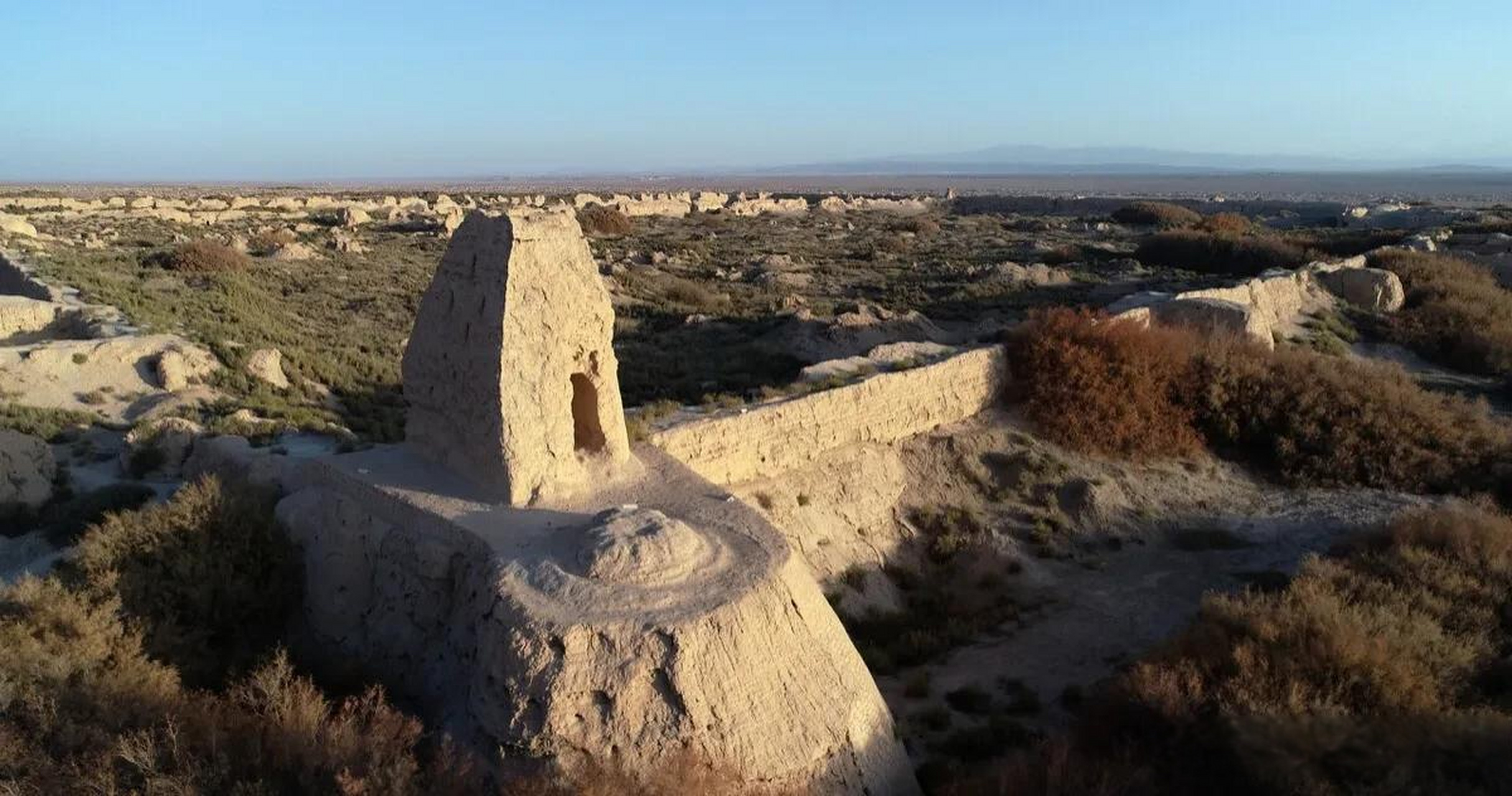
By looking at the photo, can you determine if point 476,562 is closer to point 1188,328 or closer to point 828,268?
point 1188,328

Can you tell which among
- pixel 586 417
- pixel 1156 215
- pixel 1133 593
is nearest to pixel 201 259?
pixel 586 417

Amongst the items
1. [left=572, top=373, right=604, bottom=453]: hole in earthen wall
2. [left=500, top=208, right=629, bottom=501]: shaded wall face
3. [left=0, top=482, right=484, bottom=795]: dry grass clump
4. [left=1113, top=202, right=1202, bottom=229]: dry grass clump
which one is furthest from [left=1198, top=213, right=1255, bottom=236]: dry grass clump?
[left=0, top=482, right=484, bottom=795]: dry grass clump

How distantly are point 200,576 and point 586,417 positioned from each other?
3.67 metres

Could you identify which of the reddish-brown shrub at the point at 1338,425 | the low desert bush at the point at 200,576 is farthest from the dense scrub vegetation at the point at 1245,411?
the low desert bush at the point at 200,576

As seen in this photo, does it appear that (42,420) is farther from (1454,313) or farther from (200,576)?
(1454,313)

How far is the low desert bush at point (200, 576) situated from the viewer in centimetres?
759

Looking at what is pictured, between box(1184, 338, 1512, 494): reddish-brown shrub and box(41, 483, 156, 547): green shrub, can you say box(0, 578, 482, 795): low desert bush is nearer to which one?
box(41, 483, 156, 547): green shrub

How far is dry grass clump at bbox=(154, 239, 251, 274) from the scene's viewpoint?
94.2 feet

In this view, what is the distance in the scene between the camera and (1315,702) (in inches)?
266

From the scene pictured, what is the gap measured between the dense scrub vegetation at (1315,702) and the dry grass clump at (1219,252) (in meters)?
27.6

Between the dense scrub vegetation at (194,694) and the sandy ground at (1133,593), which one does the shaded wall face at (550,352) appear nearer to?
the dense scrub vegetation at (194,694)

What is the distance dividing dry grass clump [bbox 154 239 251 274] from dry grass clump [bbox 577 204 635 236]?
22147 millimetres

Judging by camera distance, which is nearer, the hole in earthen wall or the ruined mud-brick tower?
the ruined mud-brick tower

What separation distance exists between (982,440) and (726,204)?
217 ft
